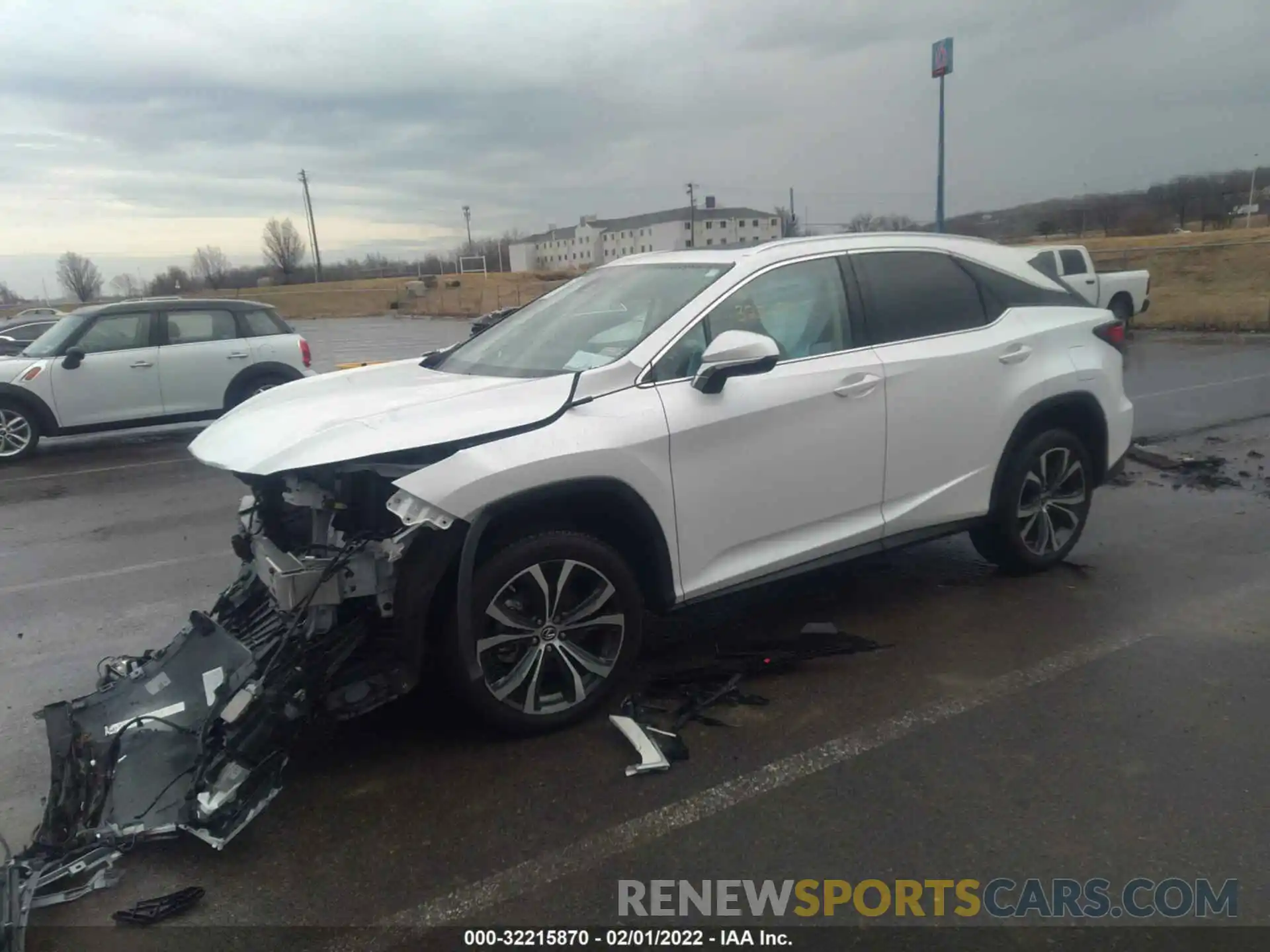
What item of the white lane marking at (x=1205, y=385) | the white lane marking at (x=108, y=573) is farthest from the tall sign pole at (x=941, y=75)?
the white lane marking at (x=108, y=573)

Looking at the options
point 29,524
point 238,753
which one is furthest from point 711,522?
point 29,524

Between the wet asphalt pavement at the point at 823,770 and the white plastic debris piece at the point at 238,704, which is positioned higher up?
the white plastic debris piece at the point at 238,704

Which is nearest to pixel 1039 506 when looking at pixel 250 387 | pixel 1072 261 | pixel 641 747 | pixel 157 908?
pixel 641 747

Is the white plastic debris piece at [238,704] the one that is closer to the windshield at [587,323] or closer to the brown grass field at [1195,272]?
the windshield at [587,323]

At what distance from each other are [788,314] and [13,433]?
32.5 ft

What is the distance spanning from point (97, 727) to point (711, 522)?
250 cm

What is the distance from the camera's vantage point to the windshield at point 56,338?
11.0 m

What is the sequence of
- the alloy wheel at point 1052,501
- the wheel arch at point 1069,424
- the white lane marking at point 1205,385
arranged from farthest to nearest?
the white lane marking at point 1205,385, the alloy wheel at point 1052,501, the wheel arch at point 1069,424

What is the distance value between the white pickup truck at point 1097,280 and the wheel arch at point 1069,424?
13708 millimetres

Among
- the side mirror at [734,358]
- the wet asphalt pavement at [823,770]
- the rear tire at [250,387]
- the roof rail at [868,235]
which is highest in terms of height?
the roof rail at [868,235]

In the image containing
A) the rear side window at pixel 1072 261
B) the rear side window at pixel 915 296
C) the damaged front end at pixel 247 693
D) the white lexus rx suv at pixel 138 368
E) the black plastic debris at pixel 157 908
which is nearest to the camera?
the black plastic debris at pixel 157 908

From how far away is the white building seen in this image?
147 feet

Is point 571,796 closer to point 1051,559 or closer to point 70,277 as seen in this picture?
point 1051,559

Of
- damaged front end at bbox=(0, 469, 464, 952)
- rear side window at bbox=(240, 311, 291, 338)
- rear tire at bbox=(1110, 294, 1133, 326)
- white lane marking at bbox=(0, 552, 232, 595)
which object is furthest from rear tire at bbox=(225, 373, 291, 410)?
rear tire at bbox=(1110, 294, 1133, 326)
